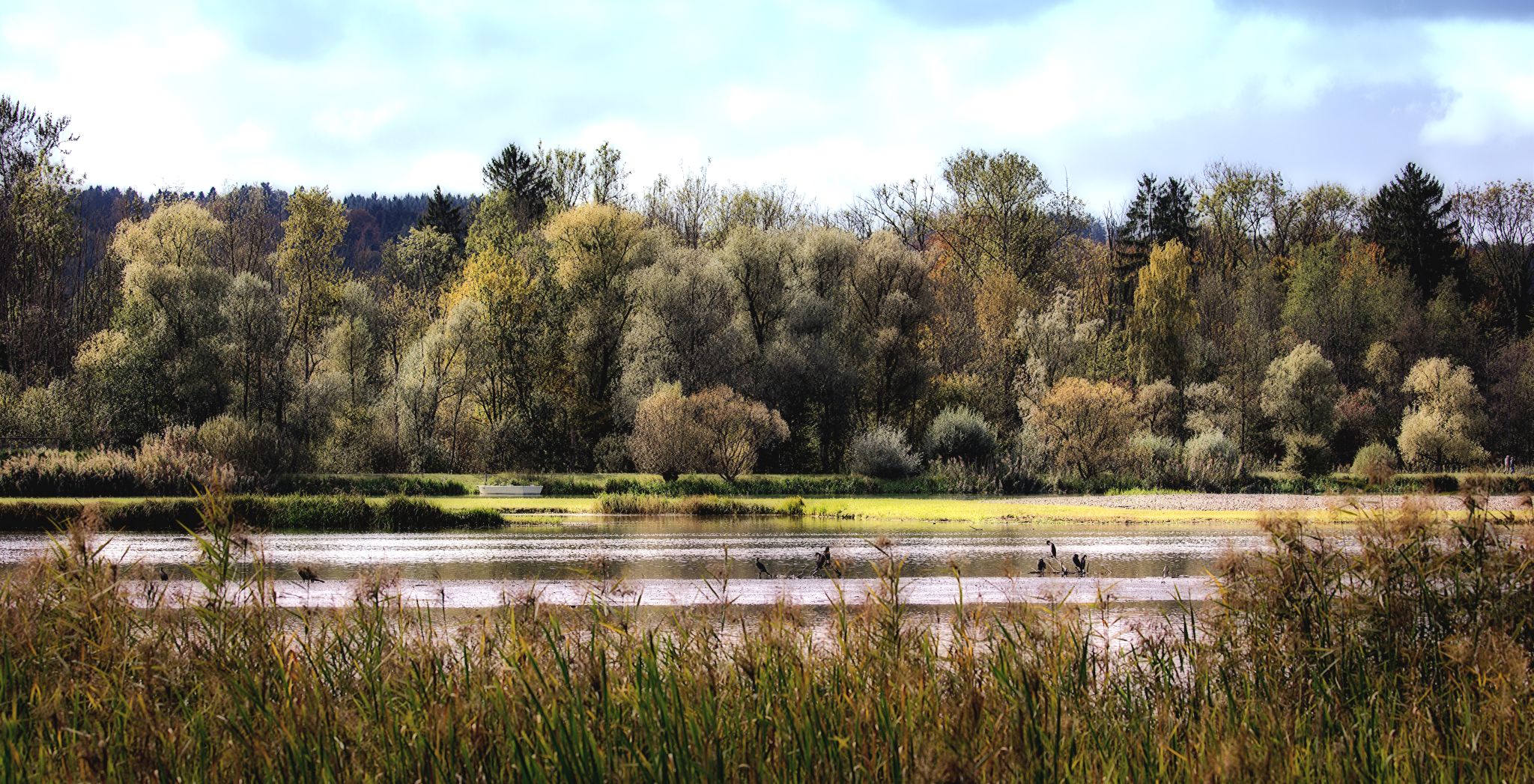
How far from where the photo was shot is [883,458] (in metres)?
50.9

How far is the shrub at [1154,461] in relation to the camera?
50.0 metres

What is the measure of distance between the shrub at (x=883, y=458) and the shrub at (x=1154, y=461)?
28.4 feet

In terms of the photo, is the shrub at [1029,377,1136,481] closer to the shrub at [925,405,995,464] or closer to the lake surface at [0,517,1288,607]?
the shrub at [925,405,995,464]

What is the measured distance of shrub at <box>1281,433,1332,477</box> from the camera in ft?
184

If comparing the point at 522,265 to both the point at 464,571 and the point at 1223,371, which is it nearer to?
the point at 1223,371

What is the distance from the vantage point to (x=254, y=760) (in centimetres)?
619

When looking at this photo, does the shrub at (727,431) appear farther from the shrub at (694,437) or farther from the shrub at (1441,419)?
the shrub at (1441,419)

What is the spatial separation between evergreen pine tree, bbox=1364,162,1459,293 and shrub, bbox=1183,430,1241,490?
30993 millimetres

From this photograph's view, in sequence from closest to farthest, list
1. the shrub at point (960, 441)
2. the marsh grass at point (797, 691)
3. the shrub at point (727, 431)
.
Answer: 1. the marsh grass at point (797, 691)
2. the shrub at point (727, 431)
3. the shrub at point (960, 441)

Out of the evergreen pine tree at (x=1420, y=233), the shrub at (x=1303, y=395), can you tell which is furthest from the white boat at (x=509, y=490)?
the evergreen pine tree at (x=1420, y=233)

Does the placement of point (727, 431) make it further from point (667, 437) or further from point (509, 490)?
point (509, 490)

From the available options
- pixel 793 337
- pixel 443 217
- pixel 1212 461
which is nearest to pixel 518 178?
pixel 443 217

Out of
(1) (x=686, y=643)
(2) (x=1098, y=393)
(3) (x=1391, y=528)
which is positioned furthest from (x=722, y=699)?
(2) (x=1098, y=393)

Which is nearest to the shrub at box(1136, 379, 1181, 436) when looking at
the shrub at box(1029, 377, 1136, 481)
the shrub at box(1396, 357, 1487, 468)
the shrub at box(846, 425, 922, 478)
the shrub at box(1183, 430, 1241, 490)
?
the shrub at box(1183, 430, 1241, 490)
